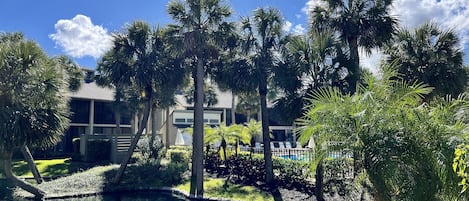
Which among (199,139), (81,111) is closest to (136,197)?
(199,139)

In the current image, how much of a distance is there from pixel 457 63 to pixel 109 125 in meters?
29.8

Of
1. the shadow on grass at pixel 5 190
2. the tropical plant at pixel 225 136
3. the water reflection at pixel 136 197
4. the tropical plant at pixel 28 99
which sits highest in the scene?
the tropical plant at pixel 28 99

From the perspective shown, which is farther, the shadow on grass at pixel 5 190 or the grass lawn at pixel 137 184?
the grass lawn at pixel 137 184

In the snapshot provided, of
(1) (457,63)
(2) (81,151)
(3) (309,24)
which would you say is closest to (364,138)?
(3) (309,24)

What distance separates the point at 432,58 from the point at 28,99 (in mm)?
15548

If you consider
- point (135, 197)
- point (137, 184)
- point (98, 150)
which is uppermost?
point (98, 150)

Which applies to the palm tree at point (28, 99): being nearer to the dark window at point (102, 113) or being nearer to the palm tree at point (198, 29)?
the palm tree at point (198, 29)

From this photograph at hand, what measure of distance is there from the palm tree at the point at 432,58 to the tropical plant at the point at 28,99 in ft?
43.5

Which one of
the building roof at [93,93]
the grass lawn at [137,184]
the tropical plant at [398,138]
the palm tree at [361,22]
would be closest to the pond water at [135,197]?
the grass lawn at [137,184]

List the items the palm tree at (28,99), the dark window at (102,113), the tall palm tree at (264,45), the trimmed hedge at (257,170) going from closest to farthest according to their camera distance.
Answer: the palm tree at (28,99), the trimmed hedge at (257,170), the tall palm tree at (264,45), the dark window at (102,113)

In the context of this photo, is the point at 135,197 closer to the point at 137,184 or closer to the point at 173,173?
the point at 137,184

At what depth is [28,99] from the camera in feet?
40.2

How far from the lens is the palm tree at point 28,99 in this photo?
11.8 m

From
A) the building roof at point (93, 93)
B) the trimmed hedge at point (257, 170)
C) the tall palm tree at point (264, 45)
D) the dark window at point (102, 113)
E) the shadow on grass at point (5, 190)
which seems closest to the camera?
the shadow on grass at point (5, 190)
